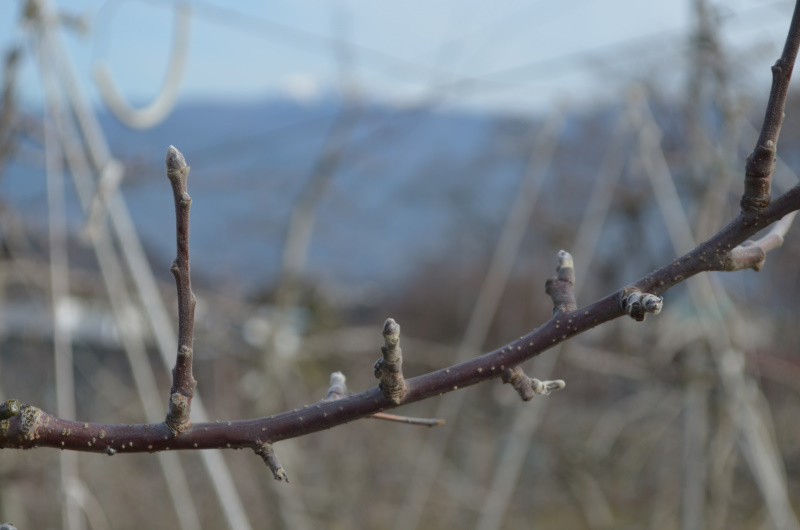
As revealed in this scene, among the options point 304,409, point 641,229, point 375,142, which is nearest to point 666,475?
point 641,229

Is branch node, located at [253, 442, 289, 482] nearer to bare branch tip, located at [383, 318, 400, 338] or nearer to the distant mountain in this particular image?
bare branch tip, located at [383, 318, 400, 338]

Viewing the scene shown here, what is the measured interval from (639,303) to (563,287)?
7cm

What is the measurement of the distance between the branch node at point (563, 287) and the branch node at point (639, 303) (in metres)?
0.04

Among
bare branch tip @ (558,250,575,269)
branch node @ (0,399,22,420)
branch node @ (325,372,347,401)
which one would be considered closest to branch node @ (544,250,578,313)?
bare branch tip @ (558,250,575,269)

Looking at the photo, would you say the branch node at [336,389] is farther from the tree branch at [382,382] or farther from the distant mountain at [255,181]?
the distant mountain at [255,181]

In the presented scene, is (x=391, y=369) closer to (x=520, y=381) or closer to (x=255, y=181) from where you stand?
(x=520, y=381)

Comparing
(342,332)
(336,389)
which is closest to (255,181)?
(342,332)

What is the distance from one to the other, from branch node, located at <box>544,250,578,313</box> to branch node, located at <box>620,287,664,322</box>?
36mm

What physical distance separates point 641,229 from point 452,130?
431 cm

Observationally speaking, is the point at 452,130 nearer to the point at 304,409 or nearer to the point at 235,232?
the point at 235,232

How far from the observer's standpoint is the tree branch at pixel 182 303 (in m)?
0.27

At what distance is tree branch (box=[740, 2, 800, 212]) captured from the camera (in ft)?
0.95

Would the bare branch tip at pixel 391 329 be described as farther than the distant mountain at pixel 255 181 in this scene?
No

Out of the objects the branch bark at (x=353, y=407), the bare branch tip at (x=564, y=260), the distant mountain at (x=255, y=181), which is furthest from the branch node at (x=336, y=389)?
the distant mountain at (x=255, y=181)
